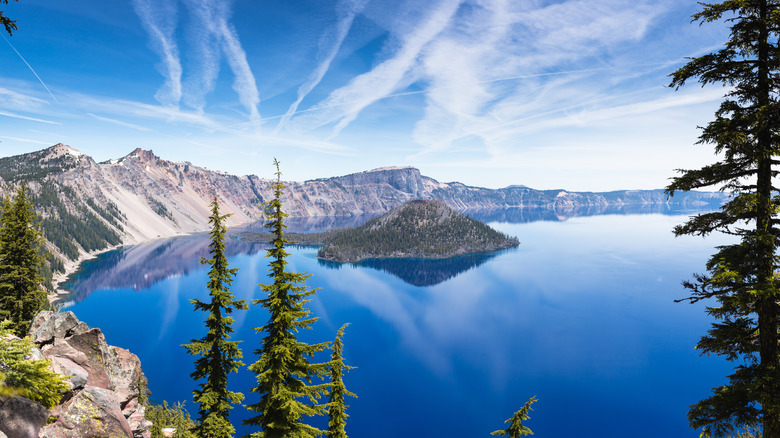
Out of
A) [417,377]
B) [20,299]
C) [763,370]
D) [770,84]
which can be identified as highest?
[770,84]

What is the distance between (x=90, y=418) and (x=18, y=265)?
2640cm

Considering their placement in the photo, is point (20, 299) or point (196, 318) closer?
point (20, 299)

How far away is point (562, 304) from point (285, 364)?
13267 cm

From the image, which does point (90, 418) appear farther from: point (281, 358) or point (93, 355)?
point (281, 358)

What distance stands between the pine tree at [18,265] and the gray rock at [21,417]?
2704cm

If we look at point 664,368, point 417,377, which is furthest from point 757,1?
point 664,368

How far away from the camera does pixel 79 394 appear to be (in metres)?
19.2

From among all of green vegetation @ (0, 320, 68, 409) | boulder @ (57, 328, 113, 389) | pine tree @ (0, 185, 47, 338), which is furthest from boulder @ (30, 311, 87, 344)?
green vegetation @ (0, 320, 68, 409)

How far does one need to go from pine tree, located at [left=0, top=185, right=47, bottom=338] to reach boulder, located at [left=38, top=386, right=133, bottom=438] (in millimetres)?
21750

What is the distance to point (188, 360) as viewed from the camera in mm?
88625

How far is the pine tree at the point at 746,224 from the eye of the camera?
10.1 m

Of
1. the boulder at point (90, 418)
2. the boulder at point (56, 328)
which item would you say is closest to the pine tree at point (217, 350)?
the boulder at point (90, 418)

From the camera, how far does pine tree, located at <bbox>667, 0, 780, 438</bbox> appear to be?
1012 cm

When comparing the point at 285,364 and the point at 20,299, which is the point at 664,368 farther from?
the point at 20,299
